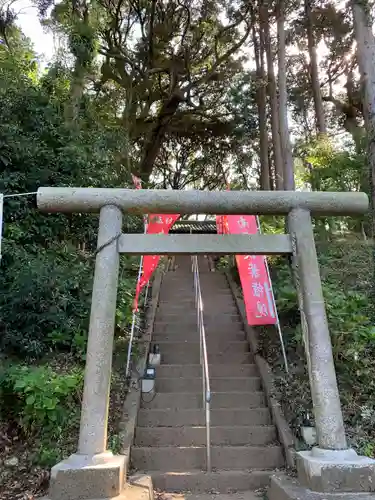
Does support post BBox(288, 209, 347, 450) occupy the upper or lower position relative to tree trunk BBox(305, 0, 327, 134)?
lower

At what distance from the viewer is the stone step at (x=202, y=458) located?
492cm

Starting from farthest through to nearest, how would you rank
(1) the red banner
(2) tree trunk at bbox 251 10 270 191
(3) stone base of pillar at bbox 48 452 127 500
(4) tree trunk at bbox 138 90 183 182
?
(4) tree trunk at bbox 138 90 183 182 → (2) tree trunk at bbox 251 10 270 191 → (1) the red banner → (3) stone base of pillar at bbox 48 452 127 500

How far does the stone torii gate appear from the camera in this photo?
367 cm

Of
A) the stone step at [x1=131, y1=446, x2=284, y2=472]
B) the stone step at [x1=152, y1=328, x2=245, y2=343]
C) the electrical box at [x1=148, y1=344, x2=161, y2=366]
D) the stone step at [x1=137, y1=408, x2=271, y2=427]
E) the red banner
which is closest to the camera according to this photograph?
the stone step at [x1=131, y1=446, x2=284, y2=472]

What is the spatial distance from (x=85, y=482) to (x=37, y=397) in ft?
4.41

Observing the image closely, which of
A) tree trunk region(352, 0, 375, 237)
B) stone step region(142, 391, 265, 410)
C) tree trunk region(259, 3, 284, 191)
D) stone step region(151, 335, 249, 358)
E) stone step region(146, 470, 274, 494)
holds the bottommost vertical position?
stone step region(146, 470, 274, 494)

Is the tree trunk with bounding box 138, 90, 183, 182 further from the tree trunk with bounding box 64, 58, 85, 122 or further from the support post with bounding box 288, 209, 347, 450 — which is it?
the support post with bounding box 288, 209, 347, 450

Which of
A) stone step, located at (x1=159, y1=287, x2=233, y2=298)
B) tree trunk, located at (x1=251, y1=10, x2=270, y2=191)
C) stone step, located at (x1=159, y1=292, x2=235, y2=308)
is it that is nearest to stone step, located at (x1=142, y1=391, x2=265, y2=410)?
stone step, located at (x1=159, y1=292, x2=235, y2=308)

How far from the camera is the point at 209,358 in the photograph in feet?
22.6

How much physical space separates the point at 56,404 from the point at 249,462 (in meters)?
2.34

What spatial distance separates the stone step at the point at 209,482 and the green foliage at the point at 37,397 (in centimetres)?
125

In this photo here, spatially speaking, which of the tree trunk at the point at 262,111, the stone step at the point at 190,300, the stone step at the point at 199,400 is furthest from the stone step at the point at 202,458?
the tree trunk at the point at 262,111

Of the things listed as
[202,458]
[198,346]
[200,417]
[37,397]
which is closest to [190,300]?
[198,346]

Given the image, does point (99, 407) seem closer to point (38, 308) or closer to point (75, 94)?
point (38, 308)
